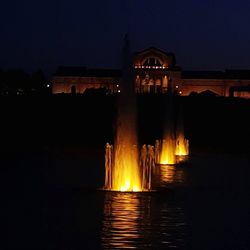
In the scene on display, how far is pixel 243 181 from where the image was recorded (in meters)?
18.9

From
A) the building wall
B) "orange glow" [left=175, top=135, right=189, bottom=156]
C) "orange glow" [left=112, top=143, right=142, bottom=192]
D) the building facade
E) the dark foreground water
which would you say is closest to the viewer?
the dark foreground water

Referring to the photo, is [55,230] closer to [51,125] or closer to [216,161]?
[216,161]

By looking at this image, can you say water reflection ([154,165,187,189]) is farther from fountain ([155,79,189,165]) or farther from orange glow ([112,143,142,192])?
fountain ([155,79,189,165])

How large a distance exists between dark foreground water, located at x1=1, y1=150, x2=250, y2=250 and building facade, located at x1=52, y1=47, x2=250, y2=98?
72.6m

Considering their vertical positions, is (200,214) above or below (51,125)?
below

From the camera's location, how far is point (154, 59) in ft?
322

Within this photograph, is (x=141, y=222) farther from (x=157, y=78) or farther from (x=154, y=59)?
(x=154, y=59)

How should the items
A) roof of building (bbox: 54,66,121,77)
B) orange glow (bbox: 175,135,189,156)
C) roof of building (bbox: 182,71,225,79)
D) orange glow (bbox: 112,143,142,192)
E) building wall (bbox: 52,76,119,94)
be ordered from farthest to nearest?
1. roof of building (bbox: 54,66,121,77)
2. roof of building (bbox: 182,71,225,79)
3. building wall (bbox: 52,76,119,94)
4. orange glow (bbox: 175,135,189,156)
5. orange glow (bbox: 112,143,142,192)

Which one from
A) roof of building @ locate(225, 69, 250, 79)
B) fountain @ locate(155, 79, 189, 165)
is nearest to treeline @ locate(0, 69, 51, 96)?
roof of building @ locate(225, 69, 250, 79)

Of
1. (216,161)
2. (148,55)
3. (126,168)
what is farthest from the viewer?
(148,55)

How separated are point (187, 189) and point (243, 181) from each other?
2.31m

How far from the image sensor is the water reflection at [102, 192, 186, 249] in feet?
34.7

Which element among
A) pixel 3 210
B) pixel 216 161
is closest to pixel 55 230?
pixel 3 210

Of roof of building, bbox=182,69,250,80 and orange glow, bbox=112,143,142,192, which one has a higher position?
roof of building, bbox=182,69,250,80
